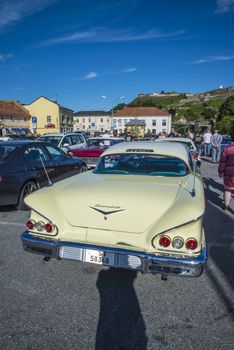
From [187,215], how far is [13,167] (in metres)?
4.09

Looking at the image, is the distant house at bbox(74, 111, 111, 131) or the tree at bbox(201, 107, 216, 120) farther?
the tree at bbox(201, 107, 216, 120)

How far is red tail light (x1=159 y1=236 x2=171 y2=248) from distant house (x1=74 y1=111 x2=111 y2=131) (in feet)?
287

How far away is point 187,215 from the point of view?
2.49 metres

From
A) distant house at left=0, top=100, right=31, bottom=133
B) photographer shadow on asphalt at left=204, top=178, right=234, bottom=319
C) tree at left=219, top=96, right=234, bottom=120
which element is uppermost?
tree at left=219, top=96, right=234, bottom=120

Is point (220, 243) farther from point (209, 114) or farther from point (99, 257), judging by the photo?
point (209, 114)

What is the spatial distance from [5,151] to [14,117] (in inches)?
2131

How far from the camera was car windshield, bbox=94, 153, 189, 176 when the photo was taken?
390 cm

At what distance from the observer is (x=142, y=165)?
162 inches

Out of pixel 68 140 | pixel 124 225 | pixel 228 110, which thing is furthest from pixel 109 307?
pixel 228 110

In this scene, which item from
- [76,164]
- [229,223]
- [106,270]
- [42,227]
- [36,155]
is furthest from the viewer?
[76,164]

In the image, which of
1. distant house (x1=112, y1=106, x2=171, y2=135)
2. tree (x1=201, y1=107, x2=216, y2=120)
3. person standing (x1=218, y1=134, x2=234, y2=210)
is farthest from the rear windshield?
tree (x1=201, y1=107, x2=216, y2=120)

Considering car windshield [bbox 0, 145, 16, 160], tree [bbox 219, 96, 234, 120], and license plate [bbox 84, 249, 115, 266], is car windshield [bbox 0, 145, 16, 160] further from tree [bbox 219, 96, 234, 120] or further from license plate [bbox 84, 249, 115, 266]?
tree [bbox 219, 96, 234, 120]

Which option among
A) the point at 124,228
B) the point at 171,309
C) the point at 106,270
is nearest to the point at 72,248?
the point at 124,228

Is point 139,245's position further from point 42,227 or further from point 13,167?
point 13,167
